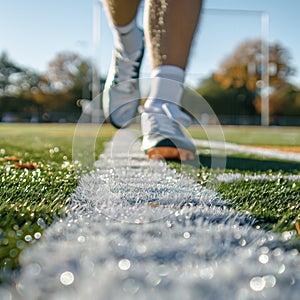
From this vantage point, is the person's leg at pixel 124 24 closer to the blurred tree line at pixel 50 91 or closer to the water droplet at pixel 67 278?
the water droplet at pixel 67 278

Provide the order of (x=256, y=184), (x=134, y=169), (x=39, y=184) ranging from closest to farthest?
(x=39, y=184), (x=256, y=184), (x=134, y=169)

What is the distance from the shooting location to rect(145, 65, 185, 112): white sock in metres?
1.91

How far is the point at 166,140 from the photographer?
1880 millimetres

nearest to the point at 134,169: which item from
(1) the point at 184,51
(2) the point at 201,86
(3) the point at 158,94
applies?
(3) the point at 158,94

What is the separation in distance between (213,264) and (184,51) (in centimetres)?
141

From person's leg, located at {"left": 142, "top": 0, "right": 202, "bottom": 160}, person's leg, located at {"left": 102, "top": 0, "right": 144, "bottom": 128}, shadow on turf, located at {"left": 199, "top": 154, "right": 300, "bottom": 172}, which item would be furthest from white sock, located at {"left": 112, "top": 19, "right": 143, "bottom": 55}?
shadow on turf, located at {"left": 199, "top": 154, "right": 300, "bottom": 172}

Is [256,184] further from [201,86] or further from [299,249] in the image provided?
[201,86]

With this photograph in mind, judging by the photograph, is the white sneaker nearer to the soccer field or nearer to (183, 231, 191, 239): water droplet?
the soccer field

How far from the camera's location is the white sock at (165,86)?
75.3 inches

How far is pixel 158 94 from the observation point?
6.39 feet

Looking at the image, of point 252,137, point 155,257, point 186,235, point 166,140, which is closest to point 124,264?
point 155,257

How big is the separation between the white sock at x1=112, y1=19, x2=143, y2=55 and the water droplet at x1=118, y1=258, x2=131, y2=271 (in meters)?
1.96

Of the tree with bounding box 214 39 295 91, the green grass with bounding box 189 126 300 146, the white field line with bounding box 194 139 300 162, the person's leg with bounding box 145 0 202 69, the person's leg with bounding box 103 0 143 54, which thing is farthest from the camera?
the tree with bounding box 214 39 295 91

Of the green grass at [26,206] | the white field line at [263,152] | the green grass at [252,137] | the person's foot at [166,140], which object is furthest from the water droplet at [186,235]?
the white field line at [263,152]
